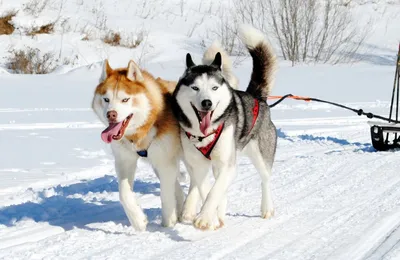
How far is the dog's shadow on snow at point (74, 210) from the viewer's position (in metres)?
4.45

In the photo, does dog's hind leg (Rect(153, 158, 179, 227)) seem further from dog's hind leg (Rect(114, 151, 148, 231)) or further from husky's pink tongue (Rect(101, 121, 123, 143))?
husky's pink tongue (Rect(101, 121, 123, 143))

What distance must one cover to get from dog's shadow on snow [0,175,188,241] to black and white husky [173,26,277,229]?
0.32 metres

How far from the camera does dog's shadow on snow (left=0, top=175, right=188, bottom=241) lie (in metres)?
4.45

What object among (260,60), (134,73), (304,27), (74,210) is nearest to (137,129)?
(134,73)

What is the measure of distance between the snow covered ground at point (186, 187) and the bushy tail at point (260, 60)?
83 centimetres

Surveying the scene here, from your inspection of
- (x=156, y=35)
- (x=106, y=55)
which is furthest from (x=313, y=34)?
(x=106, y=55)

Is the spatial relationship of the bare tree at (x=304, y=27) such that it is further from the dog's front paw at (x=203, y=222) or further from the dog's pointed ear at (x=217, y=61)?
the dog's front paw at (x=203, y=222)

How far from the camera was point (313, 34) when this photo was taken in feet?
56.6

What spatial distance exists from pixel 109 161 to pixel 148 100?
9.53 ft

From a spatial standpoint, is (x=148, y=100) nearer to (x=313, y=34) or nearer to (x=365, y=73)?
(x=365, y=73)

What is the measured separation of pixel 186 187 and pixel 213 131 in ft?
5.89

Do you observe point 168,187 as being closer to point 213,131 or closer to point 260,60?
point 213,131

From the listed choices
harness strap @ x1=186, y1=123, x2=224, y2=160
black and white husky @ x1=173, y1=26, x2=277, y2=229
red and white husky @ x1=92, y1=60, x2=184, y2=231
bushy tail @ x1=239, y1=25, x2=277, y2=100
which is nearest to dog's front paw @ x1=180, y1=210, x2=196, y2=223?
black and white husky @ x1=173, y1=26, x2=277, y2=229

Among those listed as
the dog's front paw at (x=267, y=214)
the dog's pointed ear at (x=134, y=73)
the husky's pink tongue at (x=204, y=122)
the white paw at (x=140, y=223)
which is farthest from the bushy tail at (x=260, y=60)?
the white paw at (x=140, y=223)
